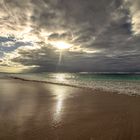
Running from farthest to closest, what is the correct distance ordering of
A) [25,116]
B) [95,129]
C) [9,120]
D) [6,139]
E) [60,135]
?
[25,116], [9,120], [95,129], [60,135], [6,139]

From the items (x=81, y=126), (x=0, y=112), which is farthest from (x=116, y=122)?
(x=0, y=112)

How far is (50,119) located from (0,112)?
123 inches

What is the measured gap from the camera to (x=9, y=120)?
23.0 feet

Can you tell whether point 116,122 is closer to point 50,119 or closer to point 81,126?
point 81,126

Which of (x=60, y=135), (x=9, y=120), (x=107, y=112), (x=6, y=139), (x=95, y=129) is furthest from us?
(x=107, y=112)

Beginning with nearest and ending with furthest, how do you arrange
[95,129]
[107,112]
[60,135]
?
[60,135]
[95,129]
[107,112]

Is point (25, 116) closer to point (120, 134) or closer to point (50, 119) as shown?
point (50, 119)

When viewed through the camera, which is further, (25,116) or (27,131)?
(25,116)

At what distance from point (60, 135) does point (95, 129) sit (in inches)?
62.7

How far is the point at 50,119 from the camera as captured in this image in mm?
7371

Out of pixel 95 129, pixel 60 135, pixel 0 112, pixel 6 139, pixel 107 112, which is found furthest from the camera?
pixel 107 112

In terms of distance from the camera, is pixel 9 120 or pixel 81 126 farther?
pixel 9 120

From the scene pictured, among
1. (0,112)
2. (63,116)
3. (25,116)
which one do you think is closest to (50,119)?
(63,116)

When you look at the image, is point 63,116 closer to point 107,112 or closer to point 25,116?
point 25,116
